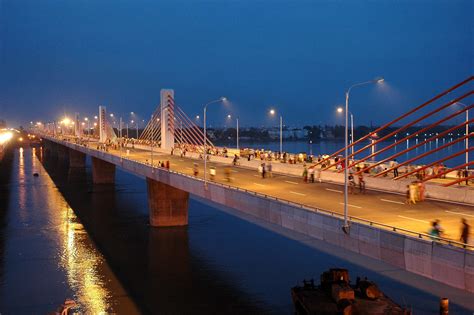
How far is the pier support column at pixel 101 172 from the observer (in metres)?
77.9

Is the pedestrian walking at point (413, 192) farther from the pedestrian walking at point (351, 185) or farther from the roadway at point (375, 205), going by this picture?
the pedestrian walking at point (351, 185)

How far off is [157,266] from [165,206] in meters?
12.1

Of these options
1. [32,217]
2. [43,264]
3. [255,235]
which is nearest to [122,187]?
[32,217]

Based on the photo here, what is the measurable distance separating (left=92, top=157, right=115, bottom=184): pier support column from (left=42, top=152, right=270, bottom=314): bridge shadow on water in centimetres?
1905

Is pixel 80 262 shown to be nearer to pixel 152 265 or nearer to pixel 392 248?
pixel 152 265

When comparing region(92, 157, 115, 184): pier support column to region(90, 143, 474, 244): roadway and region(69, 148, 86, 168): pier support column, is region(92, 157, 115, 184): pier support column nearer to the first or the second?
region(69, 148, 86, 168): pier support column

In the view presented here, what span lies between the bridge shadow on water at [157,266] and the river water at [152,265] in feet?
0.16

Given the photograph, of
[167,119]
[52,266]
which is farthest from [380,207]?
[167,119]

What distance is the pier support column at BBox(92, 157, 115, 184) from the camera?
7788cm

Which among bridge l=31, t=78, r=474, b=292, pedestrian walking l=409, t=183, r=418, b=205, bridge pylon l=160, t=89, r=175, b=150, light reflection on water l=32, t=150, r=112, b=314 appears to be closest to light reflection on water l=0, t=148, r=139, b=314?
light reflection on water l=32, t=150, r=112, b=314

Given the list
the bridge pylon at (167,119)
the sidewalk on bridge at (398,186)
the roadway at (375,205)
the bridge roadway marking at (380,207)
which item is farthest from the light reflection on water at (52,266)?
the bridge pylon at (167,119)

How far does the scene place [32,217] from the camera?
49.3m

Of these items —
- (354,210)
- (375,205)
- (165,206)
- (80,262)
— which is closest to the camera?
(354,210)

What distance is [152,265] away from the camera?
32.9m
